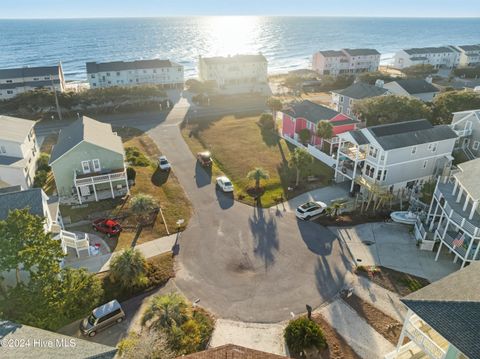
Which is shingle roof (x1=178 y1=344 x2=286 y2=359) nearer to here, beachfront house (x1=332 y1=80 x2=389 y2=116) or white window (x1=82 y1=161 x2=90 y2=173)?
white window (x1=82 y1=161 x2=90 y2=173)

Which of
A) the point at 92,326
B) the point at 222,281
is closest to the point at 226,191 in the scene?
the point at 222,281

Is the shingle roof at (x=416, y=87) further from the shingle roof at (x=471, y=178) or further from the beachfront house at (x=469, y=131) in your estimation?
the shingle roof at (x=471, y=178)

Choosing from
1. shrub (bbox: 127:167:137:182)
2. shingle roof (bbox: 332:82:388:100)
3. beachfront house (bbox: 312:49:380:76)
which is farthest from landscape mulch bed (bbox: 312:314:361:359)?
beachfront house (bbox: 312:49:380:76)

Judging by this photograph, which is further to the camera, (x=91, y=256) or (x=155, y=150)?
(x=155, y=150)

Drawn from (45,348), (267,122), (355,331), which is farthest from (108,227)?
(267,122)

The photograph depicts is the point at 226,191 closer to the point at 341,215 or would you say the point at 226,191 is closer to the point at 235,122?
the point at 341,215

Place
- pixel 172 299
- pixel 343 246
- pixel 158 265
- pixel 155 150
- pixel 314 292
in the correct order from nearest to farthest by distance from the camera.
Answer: pixel 172 299
pixel 314 292
pixel 158 265
pixel 343 246
pixel 155 150
